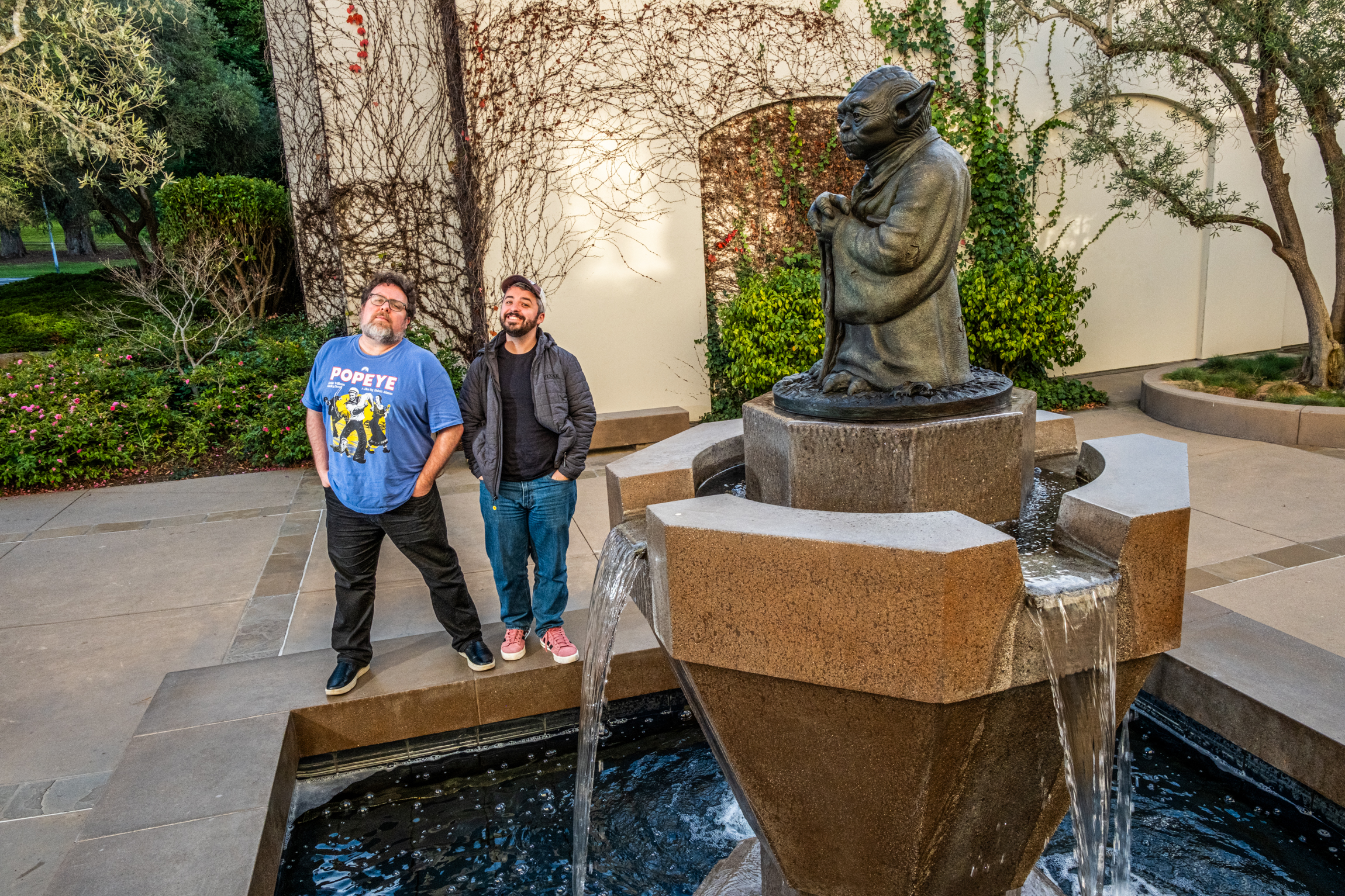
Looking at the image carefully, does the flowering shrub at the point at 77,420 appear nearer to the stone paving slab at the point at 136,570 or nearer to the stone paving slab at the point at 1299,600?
the stone paving slab at the point at 136,570

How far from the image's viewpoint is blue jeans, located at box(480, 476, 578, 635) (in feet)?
12.5

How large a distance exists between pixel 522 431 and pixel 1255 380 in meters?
7.42

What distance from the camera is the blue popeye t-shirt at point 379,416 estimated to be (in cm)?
355

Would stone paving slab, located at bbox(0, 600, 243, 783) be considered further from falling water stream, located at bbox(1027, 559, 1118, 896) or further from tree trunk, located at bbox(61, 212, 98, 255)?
tree trunk, located at bbox(61, 212, 98, 255)

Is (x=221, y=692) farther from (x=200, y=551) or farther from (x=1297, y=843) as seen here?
(x=1297, y=843)

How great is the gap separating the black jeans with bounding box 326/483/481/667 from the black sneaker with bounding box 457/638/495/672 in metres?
0.06

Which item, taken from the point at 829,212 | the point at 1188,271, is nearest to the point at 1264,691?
the point at 829,212

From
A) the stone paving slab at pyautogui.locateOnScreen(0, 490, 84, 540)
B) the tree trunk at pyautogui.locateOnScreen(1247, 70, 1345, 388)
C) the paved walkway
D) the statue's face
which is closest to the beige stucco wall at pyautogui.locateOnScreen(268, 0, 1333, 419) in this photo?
the paved walkway

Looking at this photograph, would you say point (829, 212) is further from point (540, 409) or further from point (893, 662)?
point (893, 662)

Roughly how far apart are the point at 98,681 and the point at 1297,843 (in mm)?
4861

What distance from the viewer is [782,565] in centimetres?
224

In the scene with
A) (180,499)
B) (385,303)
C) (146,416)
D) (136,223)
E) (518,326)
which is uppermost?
(136,223)

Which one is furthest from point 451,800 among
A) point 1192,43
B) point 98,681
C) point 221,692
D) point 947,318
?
point 1192,43

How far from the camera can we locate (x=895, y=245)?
283 centimetres
